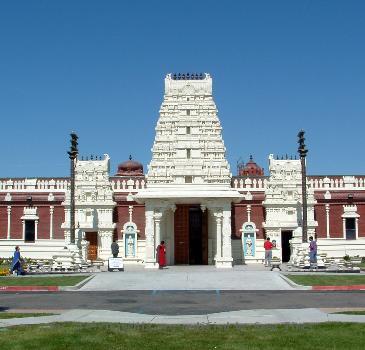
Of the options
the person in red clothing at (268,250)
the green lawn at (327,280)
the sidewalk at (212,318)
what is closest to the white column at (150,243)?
the person in red clothing at (268,250)

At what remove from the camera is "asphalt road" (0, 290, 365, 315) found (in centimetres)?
1883

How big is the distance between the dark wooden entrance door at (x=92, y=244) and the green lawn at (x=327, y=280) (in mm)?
19092

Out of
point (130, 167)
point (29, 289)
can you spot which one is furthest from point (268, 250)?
point (130, 167)

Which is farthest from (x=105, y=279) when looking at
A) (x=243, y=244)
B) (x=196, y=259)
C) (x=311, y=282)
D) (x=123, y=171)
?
(x=123, y=171)

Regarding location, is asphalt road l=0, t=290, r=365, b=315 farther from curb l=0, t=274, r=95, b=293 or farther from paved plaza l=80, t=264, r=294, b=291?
paved plaza l=80, t=264, r=294, b=291

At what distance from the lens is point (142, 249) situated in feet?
146

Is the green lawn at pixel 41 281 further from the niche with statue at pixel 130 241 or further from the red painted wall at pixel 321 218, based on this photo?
the red painted wall at pixel 321 218

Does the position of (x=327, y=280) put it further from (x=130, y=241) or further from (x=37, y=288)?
(x=130, y=241)

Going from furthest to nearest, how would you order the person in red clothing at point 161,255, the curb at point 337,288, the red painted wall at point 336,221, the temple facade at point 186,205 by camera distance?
the red painted wall at point 336,221
the temple facade at point 186,205
the person in red clothing at point 161,255
the curb at point 337,288

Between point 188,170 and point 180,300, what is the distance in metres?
21.2

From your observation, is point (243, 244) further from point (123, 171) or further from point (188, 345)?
point (188, 345)

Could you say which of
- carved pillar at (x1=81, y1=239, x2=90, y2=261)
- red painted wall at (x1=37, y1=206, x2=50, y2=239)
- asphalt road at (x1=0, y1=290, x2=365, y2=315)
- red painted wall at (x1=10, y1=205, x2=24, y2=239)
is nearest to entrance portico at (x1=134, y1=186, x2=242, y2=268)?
carved pillar at (x1=81, y1=239, x2=90, y2=261)

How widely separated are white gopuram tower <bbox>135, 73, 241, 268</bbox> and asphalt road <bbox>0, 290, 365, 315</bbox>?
45.6 ft

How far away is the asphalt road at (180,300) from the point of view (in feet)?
61.8
